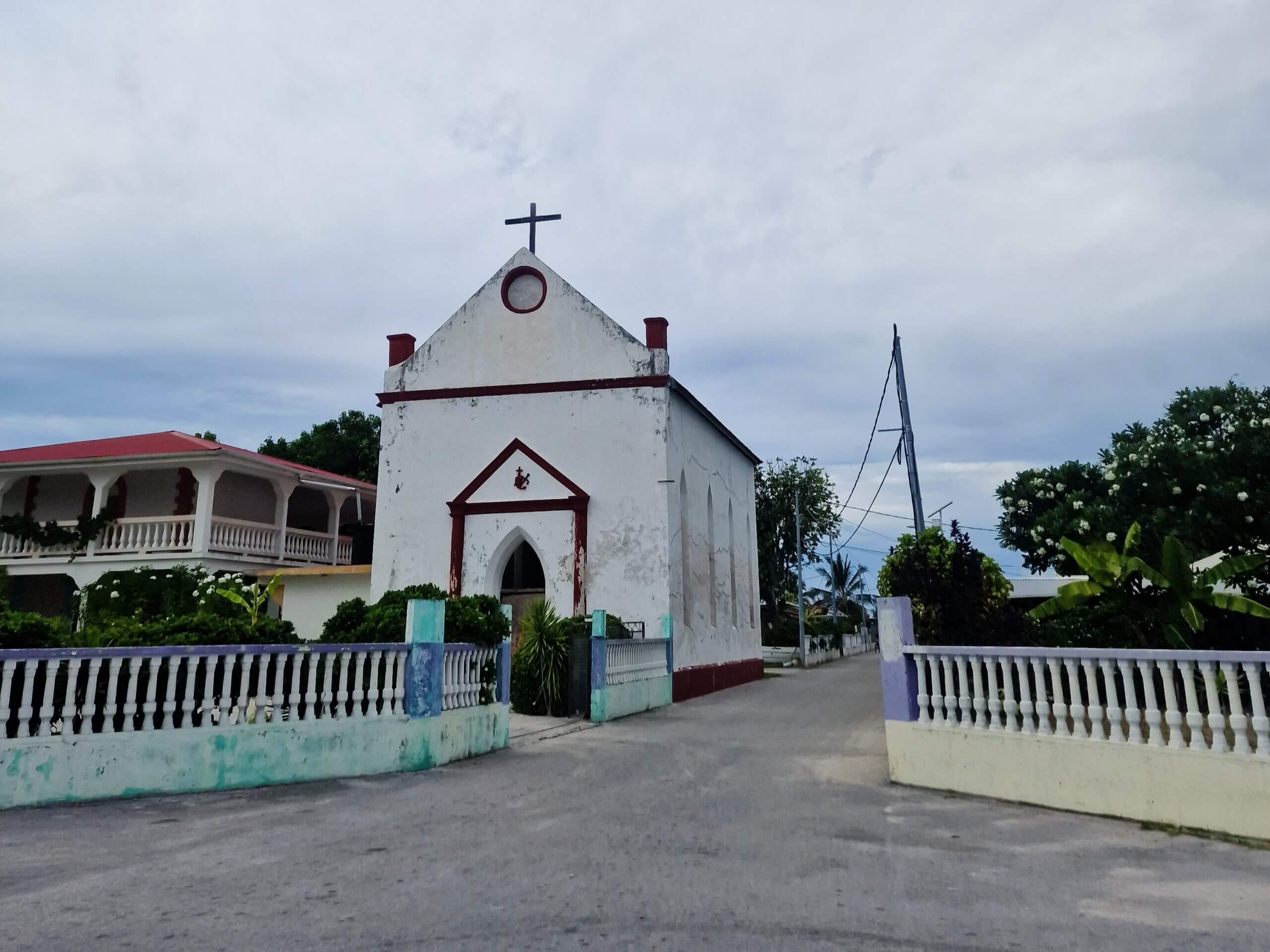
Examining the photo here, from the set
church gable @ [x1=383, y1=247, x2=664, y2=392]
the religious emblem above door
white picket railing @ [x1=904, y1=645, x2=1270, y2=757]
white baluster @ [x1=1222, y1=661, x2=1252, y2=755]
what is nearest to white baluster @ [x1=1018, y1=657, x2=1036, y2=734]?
white picket railing @ [x1=904, y1=645, x2=1270, y2=757]

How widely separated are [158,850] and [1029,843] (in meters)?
5.46

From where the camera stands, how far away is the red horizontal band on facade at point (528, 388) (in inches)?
680

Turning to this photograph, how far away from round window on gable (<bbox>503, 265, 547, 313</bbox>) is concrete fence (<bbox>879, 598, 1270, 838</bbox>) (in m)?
12.2

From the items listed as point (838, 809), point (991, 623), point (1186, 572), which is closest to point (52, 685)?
point (838, 809)

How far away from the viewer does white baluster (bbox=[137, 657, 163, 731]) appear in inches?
270

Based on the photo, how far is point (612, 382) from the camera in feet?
57.2

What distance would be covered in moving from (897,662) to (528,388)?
11.5 m

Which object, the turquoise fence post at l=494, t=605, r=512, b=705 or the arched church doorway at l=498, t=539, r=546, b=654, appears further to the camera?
the arched church doorway at l=498, t=539, r=546, b=654

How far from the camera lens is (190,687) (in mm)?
7035

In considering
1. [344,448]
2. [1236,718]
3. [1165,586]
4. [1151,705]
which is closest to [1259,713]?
[1236,718]

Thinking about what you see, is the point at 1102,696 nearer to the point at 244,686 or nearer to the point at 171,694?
the point at 244,686

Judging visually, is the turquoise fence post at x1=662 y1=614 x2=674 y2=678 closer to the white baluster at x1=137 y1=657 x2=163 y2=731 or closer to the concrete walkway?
the concrete walkway

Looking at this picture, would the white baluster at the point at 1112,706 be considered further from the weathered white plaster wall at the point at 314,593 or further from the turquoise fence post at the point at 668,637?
the weathered white plaster wall at the point at 314,593

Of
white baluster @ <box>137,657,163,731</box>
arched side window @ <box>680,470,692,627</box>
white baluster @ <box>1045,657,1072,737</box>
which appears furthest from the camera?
arched side window @ <box>680,470,692,627</box>
